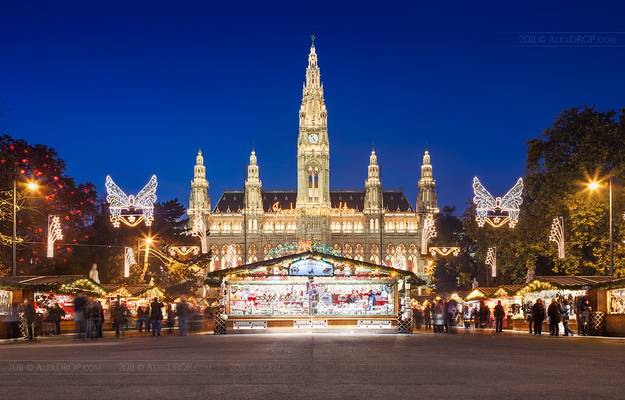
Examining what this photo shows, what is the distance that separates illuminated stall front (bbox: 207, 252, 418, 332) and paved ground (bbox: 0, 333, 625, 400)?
59.0 feet

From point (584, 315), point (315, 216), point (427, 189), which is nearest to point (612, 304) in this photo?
point (584, 315)

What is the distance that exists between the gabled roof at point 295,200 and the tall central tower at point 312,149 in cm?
1000

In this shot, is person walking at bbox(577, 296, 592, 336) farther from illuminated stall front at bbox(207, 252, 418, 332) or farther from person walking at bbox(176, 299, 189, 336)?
person walking at bbox(176, 299, 189, 336)

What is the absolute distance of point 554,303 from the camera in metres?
34.8

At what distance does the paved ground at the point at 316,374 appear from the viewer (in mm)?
11711

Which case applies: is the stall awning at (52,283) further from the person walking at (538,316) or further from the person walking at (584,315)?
the person walking at (584,315)

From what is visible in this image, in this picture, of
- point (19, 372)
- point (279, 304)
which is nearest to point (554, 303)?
point (279, 304)

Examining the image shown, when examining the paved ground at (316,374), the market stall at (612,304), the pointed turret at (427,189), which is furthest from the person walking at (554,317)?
the pointed turret at (427,189)

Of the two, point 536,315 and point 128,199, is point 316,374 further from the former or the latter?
point 128,199

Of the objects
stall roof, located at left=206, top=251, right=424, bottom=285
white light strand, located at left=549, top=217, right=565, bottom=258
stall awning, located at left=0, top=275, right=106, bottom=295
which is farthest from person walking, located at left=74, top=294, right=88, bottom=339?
white light strand, located at left=549, top=217, right=565, bottom=258

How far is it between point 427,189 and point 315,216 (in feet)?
68.7

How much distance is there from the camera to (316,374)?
14375 mm

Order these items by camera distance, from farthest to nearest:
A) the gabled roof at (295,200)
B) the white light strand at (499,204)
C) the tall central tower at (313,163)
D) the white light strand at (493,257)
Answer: the gabled roof at (295,200), the tall central tower at (313,163), the white light strand at (493,257), the white light strand at (499,204)

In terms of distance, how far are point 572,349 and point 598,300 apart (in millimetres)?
12420
